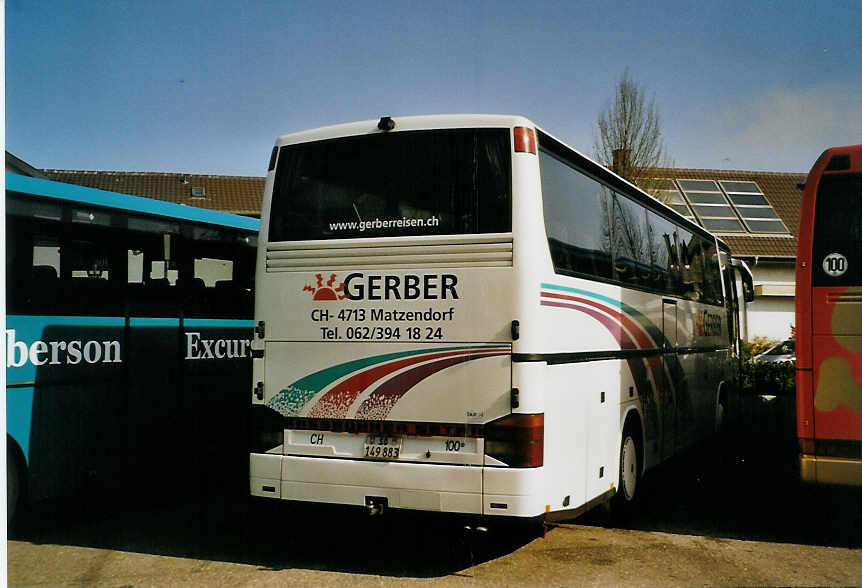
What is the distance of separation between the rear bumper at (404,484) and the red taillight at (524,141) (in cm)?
232

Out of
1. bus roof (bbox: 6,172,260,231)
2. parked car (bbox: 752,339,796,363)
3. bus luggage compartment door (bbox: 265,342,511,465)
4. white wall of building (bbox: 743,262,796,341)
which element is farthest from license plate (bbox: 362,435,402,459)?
white wall of building (bbox: 743,262,796,341)

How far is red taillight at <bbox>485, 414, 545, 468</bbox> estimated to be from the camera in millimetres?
6422

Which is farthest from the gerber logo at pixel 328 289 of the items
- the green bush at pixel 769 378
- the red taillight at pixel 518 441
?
Result: the green bush at pixel 769 378

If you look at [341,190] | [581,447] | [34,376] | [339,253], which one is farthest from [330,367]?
[34,376]

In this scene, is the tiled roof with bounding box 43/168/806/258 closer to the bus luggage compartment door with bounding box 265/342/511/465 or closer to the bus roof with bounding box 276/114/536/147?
the bus roof with bounding box 276/114/536/147

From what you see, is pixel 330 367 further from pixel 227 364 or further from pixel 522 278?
pixel 227 364

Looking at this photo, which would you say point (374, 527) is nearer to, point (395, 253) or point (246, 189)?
point (395, 253)

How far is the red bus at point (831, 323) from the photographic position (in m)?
7.63

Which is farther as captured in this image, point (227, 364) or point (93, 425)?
point (227, 364)

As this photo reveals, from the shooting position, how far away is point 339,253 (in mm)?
7137

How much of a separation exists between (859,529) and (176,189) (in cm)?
3583

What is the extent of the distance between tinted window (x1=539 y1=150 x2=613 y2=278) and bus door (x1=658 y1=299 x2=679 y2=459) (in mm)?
2442

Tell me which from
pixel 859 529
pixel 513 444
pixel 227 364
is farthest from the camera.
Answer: pixel 227 364

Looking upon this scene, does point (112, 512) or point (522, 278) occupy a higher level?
point (522, 278)
